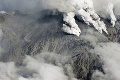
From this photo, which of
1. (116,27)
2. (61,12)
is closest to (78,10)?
(61,12)

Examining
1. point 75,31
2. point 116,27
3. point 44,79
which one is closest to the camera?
point 44,79

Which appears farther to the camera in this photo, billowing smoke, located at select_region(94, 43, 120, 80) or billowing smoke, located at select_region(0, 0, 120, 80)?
billowing smoke, located at select_region(94, 43, 120, 80)

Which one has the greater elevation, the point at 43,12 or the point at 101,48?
the point at 43,12

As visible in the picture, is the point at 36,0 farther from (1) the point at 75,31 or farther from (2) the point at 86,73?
(2) the point at 86,73

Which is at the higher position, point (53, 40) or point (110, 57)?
point (53, 40)

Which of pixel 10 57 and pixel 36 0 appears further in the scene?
pixel 36 0

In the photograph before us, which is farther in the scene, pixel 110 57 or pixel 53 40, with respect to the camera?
pixel 110 57

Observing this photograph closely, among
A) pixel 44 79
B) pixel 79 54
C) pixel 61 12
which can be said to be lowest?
pixel 44 79

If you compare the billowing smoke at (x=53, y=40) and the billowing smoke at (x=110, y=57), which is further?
the billowing smoke at (x=110, y=57)

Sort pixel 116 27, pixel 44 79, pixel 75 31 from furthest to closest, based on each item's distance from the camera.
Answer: pixel 116 27 → pixel 75 31 → pixel 44 79
